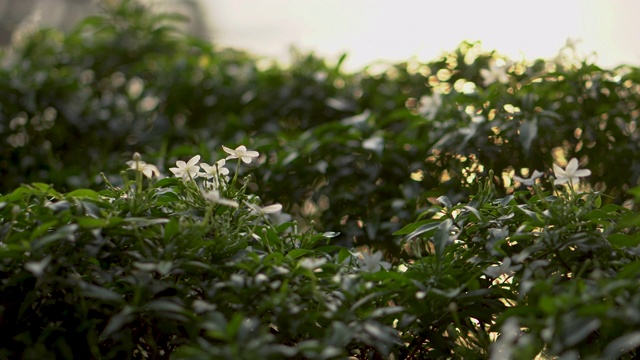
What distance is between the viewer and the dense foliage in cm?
98

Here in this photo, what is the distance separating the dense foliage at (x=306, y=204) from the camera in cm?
98

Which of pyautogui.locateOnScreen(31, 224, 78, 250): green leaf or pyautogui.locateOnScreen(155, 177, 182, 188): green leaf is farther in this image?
pyautogui.locateOnScreen(155, 177, 182, 188): green leaf

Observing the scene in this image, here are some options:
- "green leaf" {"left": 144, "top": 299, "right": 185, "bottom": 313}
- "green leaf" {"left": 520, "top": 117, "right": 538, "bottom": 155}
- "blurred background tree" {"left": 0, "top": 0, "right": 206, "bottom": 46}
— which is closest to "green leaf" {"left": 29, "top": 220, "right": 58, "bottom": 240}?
"green leaf" {"left": 144, "top": 299, "right": 185, "bottom": 313}

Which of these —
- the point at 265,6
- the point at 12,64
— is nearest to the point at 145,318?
the point at 12,64

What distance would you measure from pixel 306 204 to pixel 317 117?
547 mm

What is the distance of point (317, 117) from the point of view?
2.36 metres

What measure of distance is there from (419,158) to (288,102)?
0.69 meters

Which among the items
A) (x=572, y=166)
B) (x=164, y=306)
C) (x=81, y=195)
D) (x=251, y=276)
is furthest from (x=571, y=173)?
(x=81, y=195)

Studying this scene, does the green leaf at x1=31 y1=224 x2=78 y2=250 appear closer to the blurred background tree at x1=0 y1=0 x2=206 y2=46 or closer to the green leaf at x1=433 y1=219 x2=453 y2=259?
the green leaf at x1=433 y1=219 x2=453 y2=259

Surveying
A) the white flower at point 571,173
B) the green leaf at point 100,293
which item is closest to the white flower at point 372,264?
the white flower at point 571,173

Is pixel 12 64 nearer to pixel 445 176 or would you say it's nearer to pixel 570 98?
pixel 445 176

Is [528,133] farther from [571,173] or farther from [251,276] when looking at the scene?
[251,276]

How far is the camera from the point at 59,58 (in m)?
2.67

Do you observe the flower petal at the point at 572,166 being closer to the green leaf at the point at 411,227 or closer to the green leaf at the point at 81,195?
the green leaf at the point at 411,227
